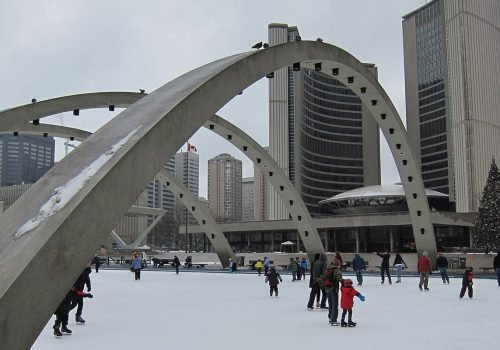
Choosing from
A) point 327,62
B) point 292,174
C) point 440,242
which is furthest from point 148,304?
point 292,174

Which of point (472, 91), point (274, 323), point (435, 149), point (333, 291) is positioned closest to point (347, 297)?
point (333, 291)

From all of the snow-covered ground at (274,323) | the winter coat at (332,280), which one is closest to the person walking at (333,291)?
the winter coat at (332,280)

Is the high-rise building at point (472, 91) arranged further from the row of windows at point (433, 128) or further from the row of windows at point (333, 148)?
the row of windows at point (333, 148)

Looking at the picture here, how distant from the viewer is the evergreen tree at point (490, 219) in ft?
137

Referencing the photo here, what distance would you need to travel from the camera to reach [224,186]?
184 meters

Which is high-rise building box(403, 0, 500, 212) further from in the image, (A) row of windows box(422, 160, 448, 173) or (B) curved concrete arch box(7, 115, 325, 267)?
(B) curved concrete arch box(7, 115, 325, 267)

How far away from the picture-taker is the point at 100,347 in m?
8.88

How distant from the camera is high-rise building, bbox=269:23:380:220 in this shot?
113250mm

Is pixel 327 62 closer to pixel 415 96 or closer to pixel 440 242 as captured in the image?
pixel 440 242

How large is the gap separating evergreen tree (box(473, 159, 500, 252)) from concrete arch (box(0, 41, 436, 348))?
1429 inches

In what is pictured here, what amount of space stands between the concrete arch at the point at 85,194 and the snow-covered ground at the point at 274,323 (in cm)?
308

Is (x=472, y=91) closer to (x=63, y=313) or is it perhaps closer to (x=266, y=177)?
(x=266, y=177)

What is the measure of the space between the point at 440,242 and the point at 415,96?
54899mm

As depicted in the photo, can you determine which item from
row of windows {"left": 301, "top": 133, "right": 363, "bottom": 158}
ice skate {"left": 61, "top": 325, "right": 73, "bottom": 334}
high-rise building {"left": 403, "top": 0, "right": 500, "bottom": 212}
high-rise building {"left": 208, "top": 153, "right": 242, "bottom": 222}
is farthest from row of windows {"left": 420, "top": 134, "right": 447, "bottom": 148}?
ice skate {"left": 61, "top": 325, "right": 73, "bottom": 334}
